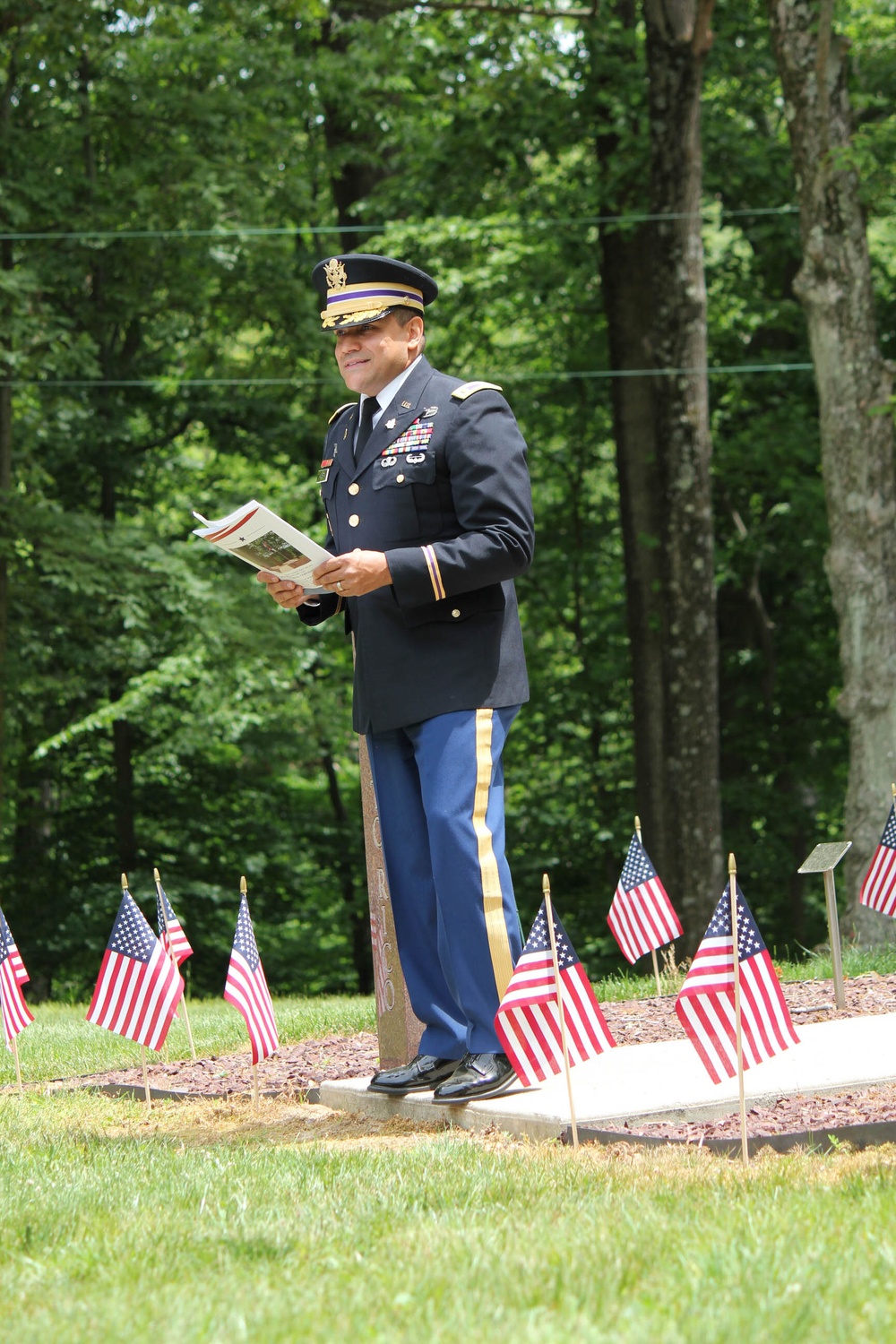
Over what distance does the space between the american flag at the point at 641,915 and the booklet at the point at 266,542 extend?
346cm

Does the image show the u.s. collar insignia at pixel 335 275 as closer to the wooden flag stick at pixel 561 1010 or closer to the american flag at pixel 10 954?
the wooden flag stick at pixel 561 1010

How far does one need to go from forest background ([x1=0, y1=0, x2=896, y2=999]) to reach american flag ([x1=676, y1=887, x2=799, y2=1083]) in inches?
304

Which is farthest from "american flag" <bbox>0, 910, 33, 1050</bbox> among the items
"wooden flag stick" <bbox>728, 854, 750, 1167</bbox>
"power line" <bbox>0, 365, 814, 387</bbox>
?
"power line" <bbox>0, 365, 814, 387</bbox>

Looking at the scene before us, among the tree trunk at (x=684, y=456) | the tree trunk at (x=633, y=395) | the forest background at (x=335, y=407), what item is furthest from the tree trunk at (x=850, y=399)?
the tree trunk at (x=633, y=395)

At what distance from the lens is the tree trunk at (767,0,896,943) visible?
38.2ft

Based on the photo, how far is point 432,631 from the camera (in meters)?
5.04

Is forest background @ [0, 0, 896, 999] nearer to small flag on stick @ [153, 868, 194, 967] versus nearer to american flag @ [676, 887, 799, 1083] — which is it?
small flag on stick @ [153, 868, 194, 967]

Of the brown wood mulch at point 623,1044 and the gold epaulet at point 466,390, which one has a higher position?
the gold epaulet at point 466,390

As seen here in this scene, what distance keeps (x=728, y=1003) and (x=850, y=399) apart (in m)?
8.15

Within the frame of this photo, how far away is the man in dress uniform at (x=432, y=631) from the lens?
4938 millimetres

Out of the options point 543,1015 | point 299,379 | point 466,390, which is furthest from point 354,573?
point 299,379

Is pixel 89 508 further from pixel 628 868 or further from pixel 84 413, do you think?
pixel 628 868

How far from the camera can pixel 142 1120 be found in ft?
18.7

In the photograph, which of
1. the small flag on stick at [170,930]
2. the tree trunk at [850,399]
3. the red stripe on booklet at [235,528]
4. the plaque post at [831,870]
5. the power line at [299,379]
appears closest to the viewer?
the red stripe on booklet at [235,528]
